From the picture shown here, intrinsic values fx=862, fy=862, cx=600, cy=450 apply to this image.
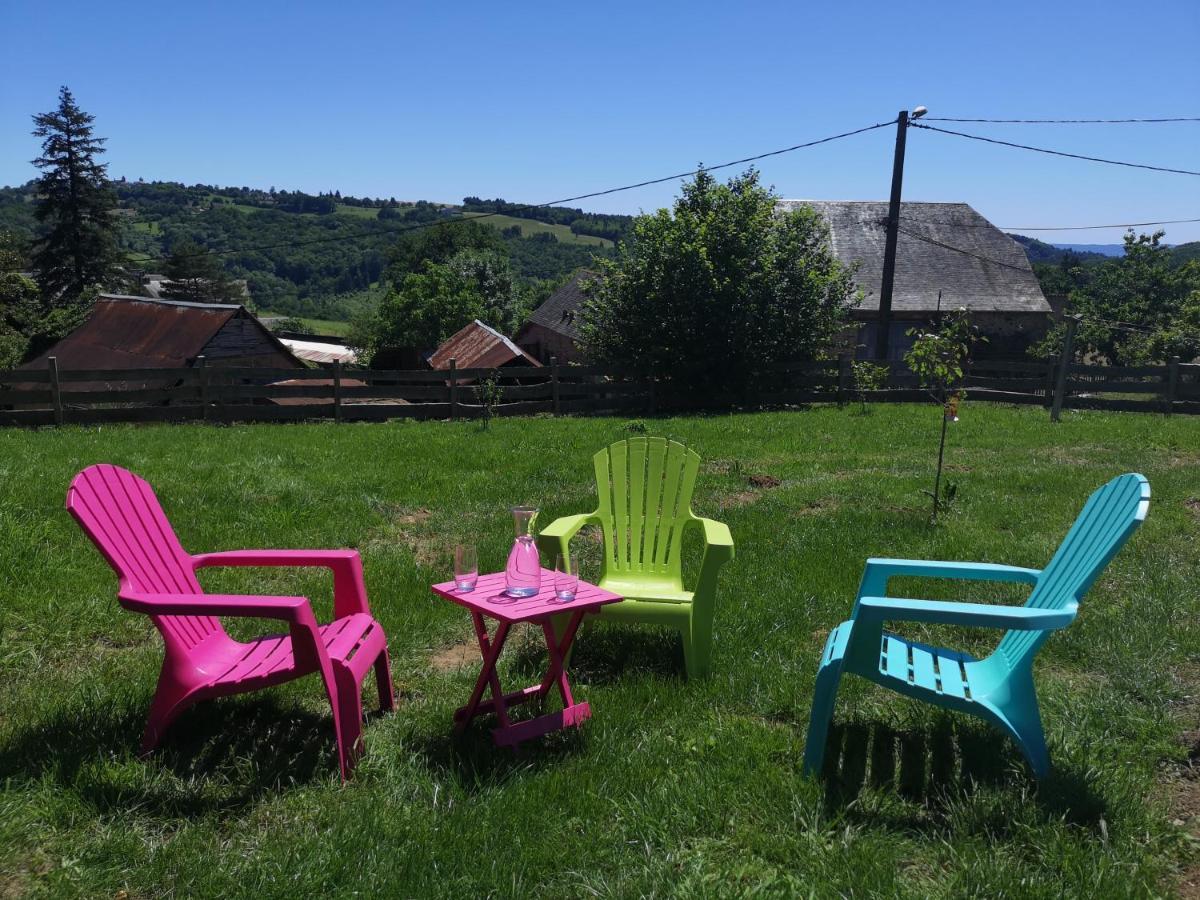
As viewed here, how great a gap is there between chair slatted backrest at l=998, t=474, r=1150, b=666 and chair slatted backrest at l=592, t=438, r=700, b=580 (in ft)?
5.65

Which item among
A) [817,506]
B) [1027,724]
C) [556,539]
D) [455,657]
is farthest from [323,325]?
[1027,724]

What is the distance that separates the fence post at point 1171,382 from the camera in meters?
15.2

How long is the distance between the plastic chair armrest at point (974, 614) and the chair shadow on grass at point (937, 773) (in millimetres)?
546

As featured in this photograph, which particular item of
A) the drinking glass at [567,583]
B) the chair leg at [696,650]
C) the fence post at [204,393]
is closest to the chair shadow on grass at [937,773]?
the chair leg at [696,650]

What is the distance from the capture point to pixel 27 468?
25.2 feet

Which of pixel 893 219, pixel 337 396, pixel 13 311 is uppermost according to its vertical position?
pixel 893 219

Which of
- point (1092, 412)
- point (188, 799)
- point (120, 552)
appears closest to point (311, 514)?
point (120, 552)

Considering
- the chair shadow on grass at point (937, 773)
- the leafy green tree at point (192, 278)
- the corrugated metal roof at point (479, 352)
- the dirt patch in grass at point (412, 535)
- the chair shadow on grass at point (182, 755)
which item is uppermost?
the leafy green tree at point (192, 278)

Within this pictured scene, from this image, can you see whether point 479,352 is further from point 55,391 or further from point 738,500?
point 738,500

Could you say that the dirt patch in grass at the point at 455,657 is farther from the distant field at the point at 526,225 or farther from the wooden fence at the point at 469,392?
the distant field at the point at 526,225

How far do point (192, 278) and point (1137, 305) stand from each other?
6016 centimetres

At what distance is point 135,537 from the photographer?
3270mm

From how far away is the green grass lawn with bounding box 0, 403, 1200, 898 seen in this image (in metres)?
2.45

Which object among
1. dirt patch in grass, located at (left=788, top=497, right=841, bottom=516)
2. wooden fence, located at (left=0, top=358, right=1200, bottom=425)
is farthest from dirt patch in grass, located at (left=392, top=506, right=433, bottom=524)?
wooden fence, located at (left=0, top=358, right=1200, bottom=425)
